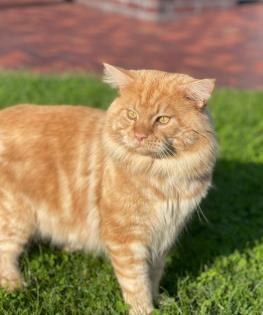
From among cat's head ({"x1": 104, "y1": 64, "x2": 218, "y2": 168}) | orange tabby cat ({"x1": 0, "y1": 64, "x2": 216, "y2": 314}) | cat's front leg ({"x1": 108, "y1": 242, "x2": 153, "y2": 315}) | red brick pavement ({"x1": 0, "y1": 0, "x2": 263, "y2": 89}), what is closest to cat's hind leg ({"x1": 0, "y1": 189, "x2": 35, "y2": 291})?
orange tabby cat ({"x1": 0, "y1": 64, "x2": 216, "y2": 314})

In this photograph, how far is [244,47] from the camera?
407 inches

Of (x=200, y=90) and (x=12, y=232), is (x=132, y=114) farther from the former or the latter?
(x=12, y=232)

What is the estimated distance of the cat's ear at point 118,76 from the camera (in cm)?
285

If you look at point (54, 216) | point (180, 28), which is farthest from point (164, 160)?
point (180, 28)

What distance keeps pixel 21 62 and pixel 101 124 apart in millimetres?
5745

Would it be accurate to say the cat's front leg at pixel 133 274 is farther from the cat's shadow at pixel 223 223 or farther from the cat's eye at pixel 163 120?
the cat's eye at pixel 163 120

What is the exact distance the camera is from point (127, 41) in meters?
10.2

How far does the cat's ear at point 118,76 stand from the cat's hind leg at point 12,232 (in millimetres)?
899

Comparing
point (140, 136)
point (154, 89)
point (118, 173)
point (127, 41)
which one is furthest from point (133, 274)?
point (127, 41)

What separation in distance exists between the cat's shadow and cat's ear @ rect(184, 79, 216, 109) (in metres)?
1.32

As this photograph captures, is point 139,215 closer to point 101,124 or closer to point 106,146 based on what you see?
point 106,146

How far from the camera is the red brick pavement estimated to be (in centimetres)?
877

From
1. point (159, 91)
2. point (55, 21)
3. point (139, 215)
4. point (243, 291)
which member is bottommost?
point (55, 21)

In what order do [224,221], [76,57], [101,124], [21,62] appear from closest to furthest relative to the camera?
[101,124]
[224,221]
[21,62]
[76,57]
